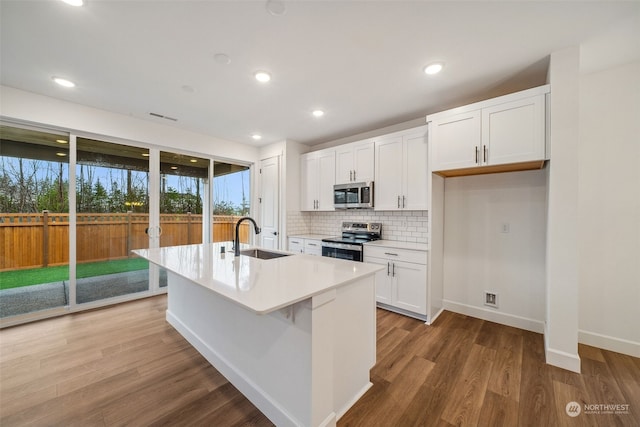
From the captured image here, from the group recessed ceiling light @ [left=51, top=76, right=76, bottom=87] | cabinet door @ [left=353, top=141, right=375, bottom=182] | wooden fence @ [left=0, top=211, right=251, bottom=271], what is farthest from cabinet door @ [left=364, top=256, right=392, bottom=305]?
recessed ceiling light @ [left=51, top=76, right=76, bottom=87]

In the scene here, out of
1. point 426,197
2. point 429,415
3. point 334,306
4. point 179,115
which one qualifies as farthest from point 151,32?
point 429,415

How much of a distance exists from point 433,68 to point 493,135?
90cm

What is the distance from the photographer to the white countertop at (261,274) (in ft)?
3.84

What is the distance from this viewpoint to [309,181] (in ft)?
14.7

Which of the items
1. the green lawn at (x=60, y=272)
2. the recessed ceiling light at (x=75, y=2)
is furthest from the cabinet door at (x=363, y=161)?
the green lawn at (x=60, y=272)

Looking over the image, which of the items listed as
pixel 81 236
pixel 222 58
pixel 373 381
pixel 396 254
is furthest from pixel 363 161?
pixel 81 236

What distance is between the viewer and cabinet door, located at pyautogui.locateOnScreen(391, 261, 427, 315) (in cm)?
286

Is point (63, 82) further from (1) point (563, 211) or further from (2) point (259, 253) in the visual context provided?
(1) point (563, 211)

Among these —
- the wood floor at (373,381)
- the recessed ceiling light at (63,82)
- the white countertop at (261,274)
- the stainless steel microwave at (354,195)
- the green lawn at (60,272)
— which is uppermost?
the recessed ceiling light at (63,82)

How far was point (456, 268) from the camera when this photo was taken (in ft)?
10.4

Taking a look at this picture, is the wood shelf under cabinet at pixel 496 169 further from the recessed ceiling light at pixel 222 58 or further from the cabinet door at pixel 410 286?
the recessed ceiling light at pixel 222 58

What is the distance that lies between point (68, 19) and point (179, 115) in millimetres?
1687
